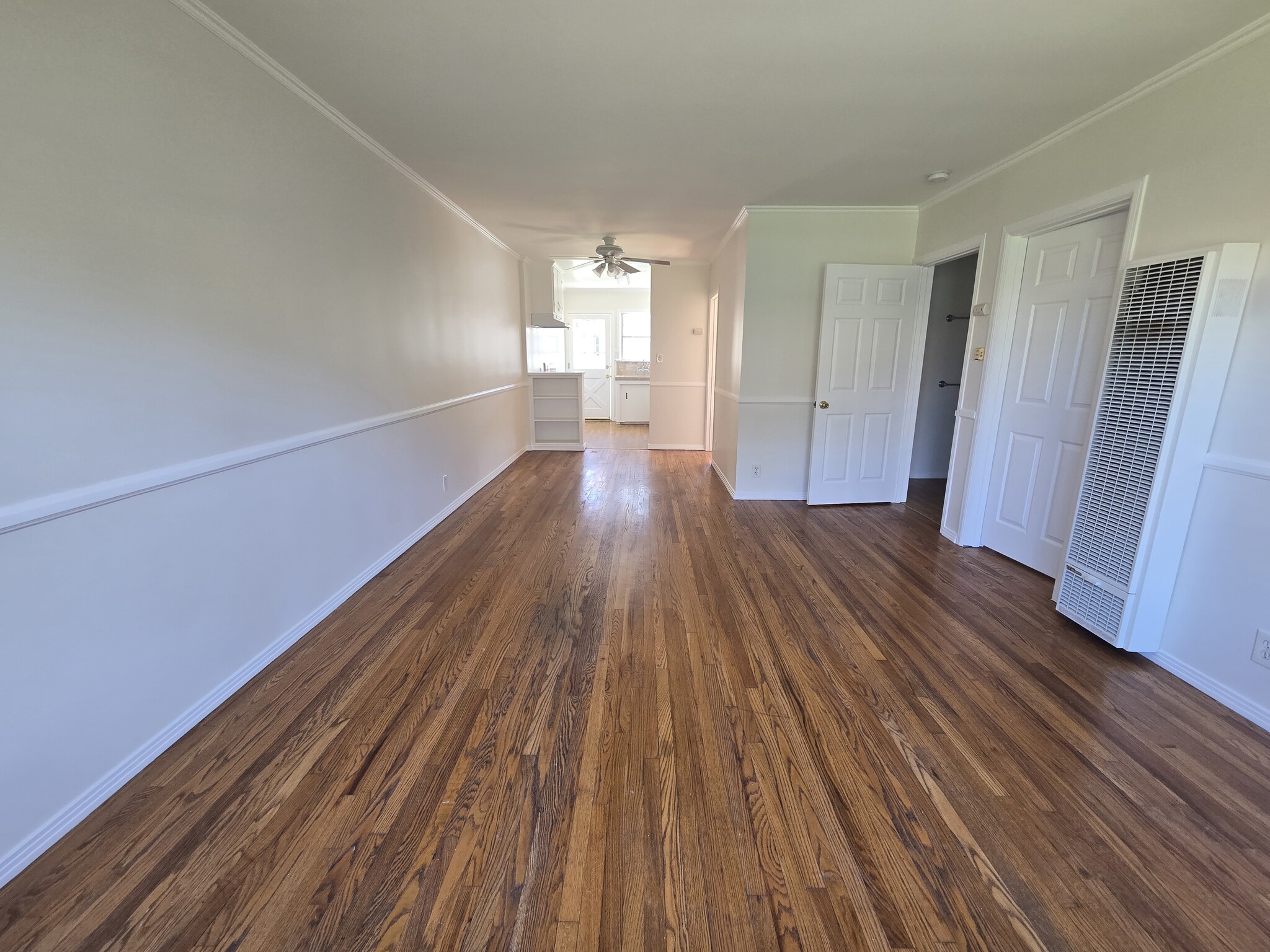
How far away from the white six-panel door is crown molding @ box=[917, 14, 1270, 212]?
0.47 m

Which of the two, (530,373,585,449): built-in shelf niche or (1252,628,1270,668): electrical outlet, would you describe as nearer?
(1252,628,1270,668): electrical outlet

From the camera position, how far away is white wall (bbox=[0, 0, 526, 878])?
1.28 meters

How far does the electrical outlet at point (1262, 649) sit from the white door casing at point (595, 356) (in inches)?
333

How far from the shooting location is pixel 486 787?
156 cm

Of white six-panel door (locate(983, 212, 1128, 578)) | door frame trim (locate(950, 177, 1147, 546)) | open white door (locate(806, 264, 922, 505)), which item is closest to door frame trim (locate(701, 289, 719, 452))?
open white door (locate(806, 264, 922, 505))

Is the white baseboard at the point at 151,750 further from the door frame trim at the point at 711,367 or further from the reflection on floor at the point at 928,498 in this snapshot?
the door frame trim at the point at 711,367

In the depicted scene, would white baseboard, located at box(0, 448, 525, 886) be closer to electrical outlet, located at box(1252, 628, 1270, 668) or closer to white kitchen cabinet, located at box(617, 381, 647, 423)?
electrical outlet, located at box(1252, 628, 1270, 668)

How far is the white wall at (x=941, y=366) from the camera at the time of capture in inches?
193

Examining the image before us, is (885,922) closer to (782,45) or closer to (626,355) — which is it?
(782,45)

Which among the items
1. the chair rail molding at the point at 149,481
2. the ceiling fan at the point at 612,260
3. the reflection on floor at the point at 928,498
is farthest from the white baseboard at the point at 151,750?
the reflection on floor at the point at 928,498

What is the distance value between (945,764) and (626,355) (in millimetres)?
8623

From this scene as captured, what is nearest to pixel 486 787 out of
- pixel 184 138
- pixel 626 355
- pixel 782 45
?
pixel 184 138

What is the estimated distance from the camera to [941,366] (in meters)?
5.11

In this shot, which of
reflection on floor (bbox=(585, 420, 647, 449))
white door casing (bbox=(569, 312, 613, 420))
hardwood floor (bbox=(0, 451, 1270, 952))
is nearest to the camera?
hardwood floor (bbox=(0, 451, 1270, 952))
